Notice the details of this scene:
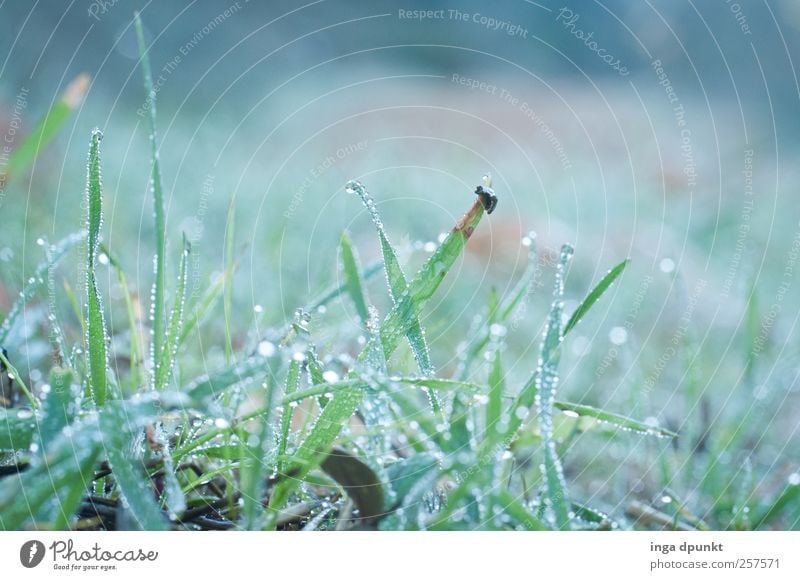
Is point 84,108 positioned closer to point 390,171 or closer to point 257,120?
point 257,120

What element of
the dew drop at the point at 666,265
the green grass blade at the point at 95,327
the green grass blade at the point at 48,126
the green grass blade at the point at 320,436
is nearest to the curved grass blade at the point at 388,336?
the green grass blade at the point at 320,436

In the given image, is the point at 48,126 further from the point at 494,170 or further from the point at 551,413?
the point at 494,170

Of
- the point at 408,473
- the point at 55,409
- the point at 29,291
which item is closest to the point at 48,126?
the point at 29,291

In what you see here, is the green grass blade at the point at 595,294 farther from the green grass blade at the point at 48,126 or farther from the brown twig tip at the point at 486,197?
the green grass blade at the point at 48,126

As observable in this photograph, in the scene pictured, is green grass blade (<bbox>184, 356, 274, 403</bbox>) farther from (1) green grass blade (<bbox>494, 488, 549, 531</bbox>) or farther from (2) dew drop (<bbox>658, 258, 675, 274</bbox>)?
(2) dew drop (<bbox>658, 258, 675, 274</bbox>)

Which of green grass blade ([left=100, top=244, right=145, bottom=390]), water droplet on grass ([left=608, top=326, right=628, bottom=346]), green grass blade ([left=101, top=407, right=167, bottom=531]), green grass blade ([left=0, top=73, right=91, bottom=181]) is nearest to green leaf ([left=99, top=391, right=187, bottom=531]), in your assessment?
green grass blade ([left=101, top=407, right=167, bottom=531])

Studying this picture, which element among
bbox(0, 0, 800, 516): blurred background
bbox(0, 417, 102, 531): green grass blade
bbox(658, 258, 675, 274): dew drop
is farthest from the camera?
bbox(658, 258, 675, 274): dew drop
